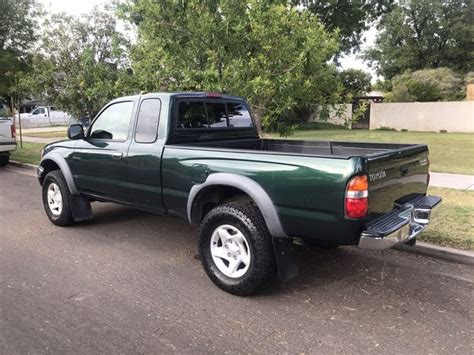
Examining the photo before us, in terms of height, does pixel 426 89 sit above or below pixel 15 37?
below

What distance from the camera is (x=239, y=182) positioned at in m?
4.01

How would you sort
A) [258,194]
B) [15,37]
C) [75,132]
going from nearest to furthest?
[258,194]
[75,132]
[15,37]

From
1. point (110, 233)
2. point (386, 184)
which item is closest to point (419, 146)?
point (386, 184)

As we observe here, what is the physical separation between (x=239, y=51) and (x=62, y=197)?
395 centimetres

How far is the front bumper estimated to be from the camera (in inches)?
136

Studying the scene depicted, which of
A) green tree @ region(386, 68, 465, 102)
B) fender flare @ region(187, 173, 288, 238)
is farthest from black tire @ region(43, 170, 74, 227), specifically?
green tree @ region(386, 68, 465, 102)

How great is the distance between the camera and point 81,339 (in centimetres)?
335

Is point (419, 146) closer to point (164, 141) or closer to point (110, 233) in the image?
point (164, 141)

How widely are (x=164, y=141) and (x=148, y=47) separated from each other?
4.46m

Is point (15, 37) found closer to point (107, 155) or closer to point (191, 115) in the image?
point (107, 155)

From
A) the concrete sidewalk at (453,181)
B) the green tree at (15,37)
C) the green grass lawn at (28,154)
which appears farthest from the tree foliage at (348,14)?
the concrete sidewalk at (453,181)

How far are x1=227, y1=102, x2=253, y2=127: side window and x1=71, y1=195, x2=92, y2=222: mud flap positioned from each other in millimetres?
2313

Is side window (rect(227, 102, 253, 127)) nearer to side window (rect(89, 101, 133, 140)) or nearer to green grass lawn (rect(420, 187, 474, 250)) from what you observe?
side window (rect(89, 101, 133, 140))

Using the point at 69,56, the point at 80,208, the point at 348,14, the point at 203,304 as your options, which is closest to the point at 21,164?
the point at 69,56
